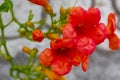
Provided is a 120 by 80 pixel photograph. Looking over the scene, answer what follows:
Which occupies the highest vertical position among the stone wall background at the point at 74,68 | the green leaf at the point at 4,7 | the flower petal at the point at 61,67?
the green leaf at the point at 4,7

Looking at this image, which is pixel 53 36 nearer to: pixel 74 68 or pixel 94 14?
pixel 94 14

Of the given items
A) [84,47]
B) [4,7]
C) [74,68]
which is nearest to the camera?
[84,47]

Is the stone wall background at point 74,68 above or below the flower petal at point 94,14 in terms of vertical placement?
below

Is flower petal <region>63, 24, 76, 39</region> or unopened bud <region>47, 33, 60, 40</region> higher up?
flower petal <region>63, 24, 76, 39</region>

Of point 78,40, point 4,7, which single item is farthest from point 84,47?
point 4,7

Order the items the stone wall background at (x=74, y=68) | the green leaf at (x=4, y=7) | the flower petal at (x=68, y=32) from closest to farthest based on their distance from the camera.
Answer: the flower petal at (x=68, y=32), the green leaf at (x=4, y=7), the stone wall background at (x=74, y=68)

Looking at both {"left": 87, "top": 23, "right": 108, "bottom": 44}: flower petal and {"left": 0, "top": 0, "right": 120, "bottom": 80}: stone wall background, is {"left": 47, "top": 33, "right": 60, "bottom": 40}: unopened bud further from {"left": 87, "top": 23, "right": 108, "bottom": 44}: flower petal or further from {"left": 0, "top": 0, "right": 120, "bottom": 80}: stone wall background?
{"left": 0, "top": 0, "right": 120, "bottom": 80}: stone wall background

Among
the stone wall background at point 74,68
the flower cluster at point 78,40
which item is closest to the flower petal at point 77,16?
the flower cluster at point 78,40

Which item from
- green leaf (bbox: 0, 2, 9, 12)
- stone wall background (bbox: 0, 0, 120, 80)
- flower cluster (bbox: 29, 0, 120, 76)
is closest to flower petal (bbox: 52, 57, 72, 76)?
flower cluster (bbox: 29, 0, 120, 76)

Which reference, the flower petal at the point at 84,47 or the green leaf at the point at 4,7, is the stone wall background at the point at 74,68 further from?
the flower petal at the point at 84,47

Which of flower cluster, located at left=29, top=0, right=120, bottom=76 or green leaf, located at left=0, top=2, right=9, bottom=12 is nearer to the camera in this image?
flower cluster, located at left=29, top=0, right=120, bottom=76
